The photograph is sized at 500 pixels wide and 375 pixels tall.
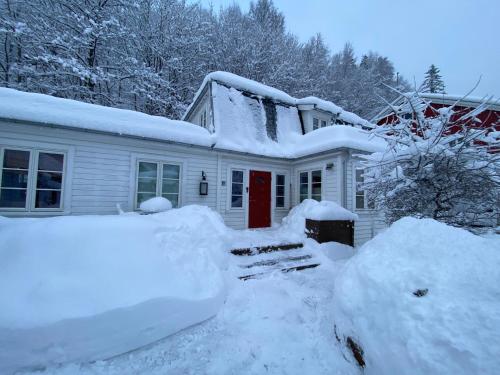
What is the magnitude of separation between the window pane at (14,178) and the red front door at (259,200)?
6.19 m

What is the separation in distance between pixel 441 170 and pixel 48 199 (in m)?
8.39

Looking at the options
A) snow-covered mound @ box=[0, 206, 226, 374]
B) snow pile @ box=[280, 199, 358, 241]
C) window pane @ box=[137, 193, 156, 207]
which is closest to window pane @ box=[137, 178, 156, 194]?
window pane @ box=[137, 193, 156, 207]

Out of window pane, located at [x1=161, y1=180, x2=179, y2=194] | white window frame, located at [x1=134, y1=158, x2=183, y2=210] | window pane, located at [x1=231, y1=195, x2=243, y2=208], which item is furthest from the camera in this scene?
window pane, located at [x1=231, y1=195, x2=243, y2=208]

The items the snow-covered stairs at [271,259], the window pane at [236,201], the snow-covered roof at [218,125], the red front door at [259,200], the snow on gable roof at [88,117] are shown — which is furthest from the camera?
the red front door at [259,200]

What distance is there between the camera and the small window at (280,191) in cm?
918

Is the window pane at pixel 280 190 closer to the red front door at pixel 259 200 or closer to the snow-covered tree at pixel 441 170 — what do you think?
the red front door at pixel 259 200

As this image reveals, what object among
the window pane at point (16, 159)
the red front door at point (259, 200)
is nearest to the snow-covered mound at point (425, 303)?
the red front door at point (259, 200)

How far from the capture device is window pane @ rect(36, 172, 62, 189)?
5465mm

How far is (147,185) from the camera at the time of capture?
6.75 m

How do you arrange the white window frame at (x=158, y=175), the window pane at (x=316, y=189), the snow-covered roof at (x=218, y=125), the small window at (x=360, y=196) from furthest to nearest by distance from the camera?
the window pane at (x=316, y=189) → the small window at (x=360, y=196) → the white window frame at (x=158, y=175) → the snow-covered roof at (x=218, y=125)

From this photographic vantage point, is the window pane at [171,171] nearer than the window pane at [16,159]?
No

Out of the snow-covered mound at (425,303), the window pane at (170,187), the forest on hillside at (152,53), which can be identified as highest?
the forest on hillside at (152,53)

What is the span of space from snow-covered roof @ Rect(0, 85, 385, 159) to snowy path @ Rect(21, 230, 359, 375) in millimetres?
3278

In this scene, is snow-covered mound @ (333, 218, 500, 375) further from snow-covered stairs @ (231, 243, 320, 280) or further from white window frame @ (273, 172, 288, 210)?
white window frame @ (273, 172, 288, 210)
